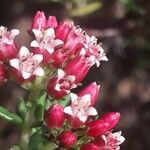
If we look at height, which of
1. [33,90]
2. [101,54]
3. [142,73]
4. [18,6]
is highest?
[18,6]

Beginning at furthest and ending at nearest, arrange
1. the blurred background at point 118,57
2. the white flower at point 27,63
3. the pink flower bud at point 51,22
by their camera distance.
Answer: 1. the blurred background at point 118,57
2. the pink flower bud at point 51,22
3. the white flower at point 27,63

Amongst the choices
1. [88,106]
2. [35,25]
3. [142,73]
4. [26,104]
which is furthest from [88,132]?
[142,73]

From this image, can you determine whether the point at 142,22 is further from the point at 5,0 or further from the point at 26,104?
the point at 26,104

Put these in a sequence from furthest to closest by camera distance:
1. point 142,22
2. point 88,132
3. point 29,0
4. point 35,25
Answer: point 29,0 < point 142,22 < point 35,25 < point 88,132

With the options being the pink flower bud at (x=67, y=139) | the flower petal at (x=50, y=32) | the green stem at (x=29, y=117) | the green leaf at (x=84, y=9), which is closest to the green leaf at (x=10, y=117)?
the green stem at (x=29, y=117)

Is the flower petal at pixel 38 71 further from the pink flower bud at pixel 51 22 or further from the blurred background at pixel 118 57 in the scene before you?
the blurred background at pixel 118 57

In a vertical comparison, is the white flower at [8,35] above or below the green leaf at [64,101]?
above

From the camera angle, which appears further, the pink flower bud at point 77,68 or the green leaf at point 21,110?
the green leaf at point 21,110
